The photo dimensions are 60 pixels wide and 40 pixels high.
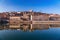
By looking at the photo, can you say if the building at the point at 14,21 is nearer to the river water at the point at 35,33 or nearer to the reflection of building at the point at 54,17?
the river water at the point at 35,33

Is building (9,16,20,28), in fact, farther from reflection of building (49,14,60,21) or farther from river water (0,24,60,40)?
reflection of building (49,14,60,21)

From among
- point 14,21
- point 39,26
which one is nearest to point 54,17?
point 39,26

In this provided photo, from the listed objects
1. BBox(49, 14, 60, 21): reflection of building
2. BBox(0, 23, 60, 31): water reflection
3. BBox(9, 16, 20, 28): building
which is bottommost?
BBox(0, 23, 60, 31): water reflection

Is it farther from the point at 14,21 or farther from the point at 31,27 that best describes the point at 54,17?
the point at 14,21

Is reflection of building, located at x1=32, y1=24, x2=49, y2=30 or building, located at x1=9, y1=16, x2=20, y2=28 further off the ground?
building, located at x1=9, y1=16, x2=20, y2=28

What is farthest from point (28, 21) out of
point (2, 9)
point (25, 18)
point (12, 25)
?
point (2, 9)

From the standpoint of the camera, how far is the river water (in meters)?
0.93

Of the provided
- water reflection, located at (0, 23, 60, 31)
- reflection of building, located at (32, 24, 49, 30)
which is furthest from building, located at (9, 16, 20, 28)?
reflection of building, located at (32, 24, 49, 30)

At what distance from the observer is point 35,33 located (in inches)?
36.8

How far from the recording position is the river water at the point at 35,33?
93cm

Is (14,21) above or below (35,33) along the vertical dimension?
above

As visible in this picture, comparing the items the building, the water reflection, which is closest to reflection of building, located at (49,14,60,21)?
the water reflection

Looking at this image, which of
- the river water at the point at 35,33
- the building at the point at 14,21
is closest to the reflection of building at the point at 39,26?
the river water at the point at 35,33

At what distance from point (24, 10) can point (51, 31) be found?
294 millimetres
